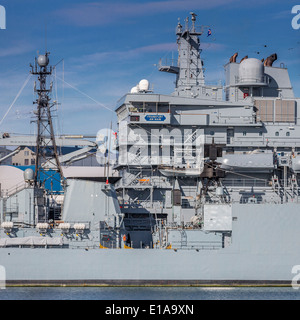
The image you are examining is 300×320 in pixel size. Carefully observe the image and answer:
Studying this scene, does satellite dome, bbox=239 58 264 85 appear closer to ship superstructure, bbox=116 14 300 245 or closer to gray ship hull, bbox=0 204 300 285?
ship superstructure, bbox=116 14 300 245

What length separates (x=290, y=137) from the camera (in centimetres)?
3628

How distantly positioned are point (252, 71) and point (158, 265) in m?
12.4

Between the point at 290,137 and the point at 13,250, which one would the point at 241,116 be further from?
the point at 13,250

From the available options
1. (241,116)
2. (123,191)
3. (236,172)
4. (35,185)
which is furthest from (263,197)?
(35,185)

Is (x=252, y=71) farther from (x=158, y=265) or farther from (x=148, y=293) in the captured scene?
(x=148, y=293)

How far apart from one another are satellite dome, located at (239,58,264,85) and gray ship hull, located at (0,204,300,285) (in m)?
9.55

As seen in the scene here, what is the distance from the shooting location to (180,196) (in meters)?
34.3

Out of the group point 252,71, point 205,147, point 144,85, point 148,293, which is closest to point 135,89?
point 144,85

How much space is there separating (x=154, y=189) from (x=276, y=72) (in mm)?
9796

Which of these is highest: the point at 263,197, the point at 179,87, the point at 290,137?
the point at 179,87

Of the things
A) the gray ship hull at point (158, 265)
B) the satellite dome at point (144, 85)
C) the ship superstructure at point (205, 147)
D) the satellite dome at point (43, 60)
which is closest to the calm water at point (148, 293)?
the gray ship hull at point (158, 265)

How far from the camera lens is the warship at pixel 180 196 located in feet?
102

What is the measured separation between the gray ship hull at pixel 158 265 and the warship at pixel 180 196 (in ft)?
0.15

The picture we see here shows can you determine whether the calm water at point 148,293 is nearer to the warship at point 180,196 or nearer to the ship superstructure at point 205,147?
the warship at point 180,196
